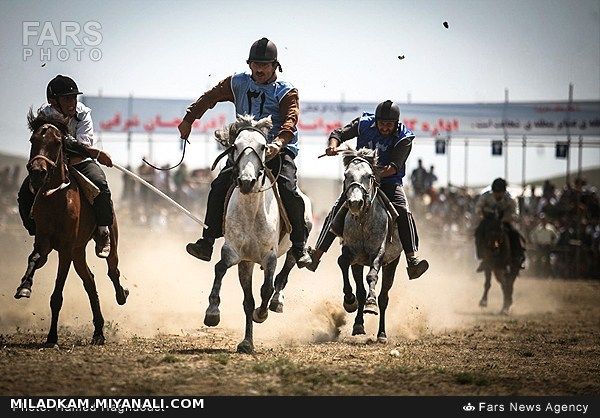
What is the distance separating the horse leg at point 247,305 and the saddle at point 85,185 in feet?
6.09

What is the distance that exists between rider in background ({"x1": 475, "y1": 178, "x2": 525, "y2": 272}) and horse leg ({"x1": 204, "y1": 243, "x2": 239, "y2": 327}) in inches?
450

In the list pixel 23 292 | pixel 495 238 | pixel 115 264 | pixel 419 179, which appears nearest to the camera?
pixel 23 292

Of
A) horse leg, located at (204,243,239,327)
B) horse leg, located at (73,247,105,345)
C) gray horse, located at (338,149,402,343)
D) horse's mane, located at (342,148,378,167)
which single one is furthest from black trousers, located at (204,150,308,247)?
horse leg, located at (73,247,105,345)

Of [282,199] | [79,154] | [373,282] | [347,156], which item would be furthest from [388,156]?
[79,154]

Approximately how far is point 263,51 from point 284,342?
3.56 metres

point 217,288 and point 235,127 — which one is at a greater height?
point 235,127

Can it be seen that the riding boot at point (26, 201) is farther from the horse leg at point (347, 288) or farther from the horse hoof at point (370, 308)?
the horse hoof at point (370, 308)

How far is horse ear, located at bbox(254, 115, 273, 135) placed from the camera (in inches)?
512

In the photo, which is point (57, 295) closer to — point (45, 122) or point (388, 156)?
point (45, 122)

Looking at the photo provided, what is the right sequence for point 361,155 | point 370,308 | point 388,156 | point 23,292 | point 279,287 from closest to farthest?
point 23,292 < point 279,287 < point 370,308 < point 361,155 < point 388,156

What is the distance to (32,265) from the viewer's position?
1295 centimetres

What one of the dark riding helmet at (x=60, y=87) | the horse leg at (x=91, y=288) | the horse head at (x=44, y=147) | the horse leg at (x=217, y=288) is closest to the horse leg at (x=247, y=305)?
the horse leg at (x=217, y=288)
